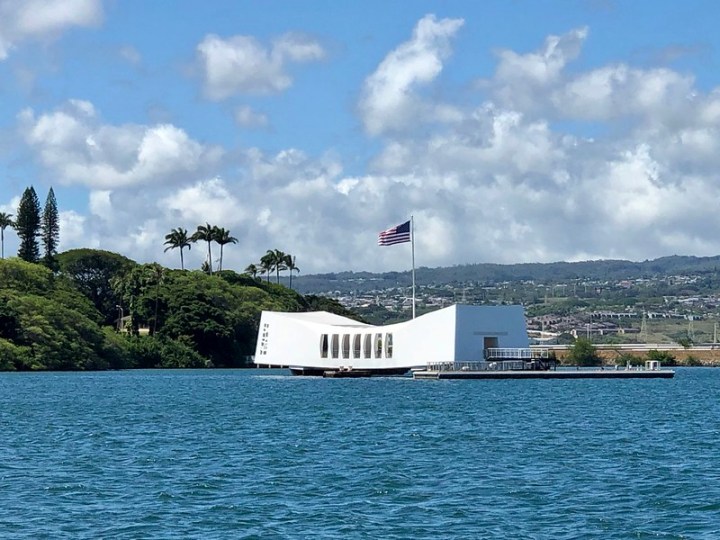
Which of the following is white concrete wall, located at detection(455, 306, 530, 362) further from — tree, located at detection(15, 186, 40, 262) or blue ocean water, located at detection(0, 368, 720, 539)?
tree, located at detection(15, 186, 40, 262)

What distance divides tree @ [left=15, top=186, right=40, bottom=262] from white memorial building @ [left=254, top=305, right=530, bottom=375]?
169 ft

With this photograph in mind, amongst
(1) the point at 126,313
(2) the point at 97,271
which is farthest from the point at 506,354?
(2) the point at 97,271

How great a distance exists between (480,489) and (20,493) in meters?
10.5

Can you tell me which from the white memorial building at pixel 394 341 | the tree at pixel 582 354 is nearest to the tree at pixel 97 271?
the tree at pixel 582 354

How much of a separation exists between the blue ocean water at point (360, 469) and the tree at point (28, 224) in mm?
86341

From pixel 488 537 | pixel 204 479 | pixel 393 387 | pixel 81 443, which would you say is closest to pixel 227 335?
pixel 393 387

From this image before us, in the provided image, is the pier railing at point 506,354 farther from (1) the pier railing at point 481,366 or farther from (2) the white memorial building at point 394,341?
(1) the pier railing at point 481,366

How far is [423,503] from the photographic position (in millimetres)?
Result: 29703

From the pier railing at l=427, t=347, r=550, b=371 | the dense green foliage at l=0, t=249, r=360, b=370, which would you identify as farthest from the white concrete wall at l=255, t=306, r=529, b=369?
the dense green foliage at l=0, t=249, r=360, b=370

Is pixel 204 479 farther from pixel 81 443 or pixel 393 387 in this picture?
pixel 393 387

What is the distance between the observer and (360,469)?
35.8m

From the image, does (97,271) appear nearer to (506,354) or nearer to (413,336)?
(413,336)

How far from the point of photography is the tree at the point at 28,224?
150125 millimetres

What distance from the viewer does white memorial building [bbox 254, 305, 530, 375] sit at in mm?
92000
